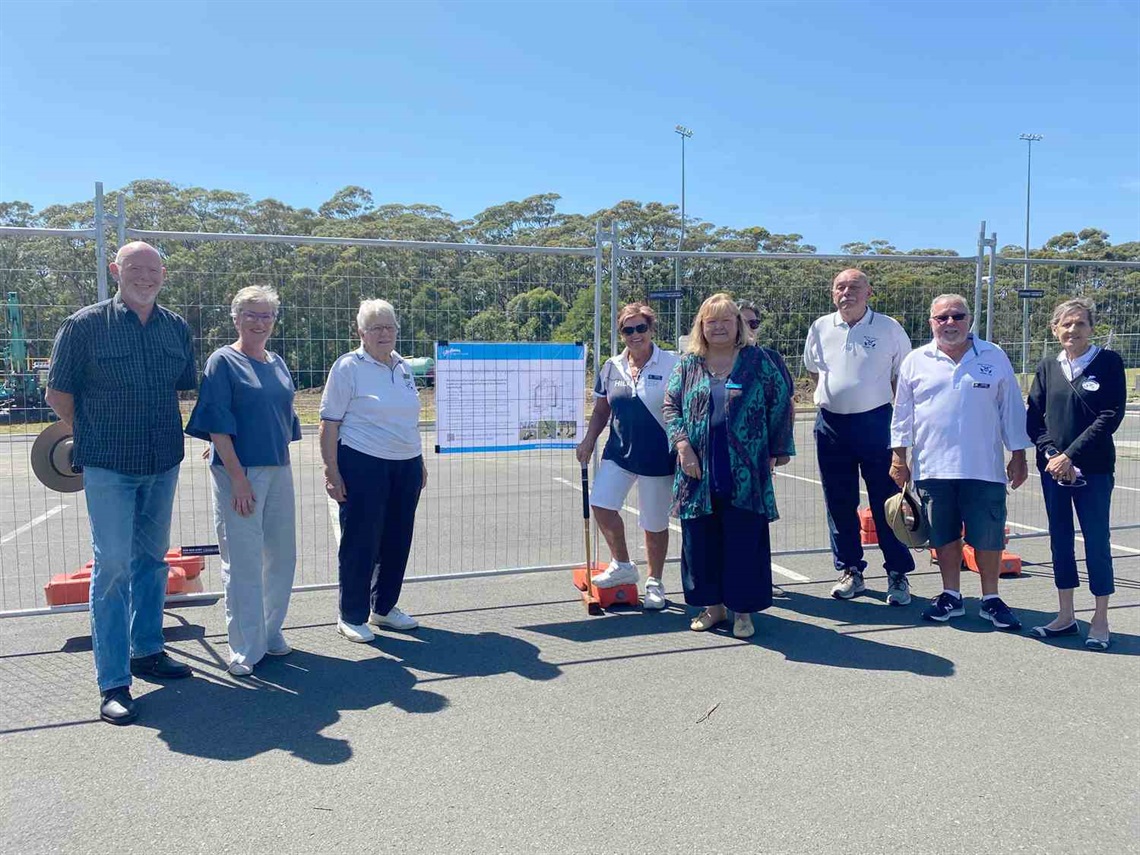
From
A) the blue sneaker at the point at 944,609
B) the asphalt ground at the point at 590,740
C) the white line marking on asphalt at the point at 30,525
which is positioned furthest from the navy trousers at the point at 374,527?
the white line marking on asphalt at the point at 30,525

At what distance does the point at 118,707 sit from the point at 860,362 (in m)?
4.67

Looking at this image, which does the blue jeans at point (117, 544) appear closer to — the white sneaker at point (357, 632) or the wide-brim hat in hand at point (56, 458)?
the wide-brim hat in hand at point (56, 458)

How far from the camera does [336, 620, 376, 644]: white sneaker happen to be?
514cm

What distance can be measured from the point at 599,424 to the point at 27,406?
3.49 m

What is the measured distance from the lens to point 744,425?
5098 millimetres

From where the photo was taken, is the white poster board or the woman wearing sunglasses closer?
the woman wearing sunglasses

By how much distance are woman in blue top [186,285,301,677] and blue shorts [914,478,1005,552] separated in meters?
3.84

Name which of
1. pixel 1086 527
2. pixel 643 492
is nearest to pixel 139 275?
pixel 643 492

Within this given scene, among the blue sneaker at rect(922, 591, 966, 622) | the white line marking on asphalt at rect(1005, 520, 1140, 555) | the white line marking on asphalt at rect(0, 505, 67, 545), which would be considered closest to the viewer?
the blue sneaker at rect(922, 591, 966, 622)

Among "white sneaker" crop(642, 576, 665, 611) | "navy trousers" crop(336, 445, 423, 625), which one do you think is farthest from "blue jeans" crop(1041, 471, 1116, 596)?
"navy trousers" crop(336, 445, 423, 625)

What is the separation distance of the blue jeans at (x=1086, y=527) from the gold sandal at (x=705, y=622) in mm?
1945

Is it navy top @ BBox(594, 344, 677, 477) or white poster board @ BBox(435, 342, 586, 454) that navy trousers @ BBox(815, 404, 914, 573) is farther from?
white poster board @ BBox(435, 342, 586, 454)

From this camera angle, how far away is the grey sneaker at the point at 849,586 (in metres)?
6.04

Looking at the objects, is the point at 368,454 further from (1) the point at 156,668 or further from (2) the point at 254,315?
(1) the point at 156,668
